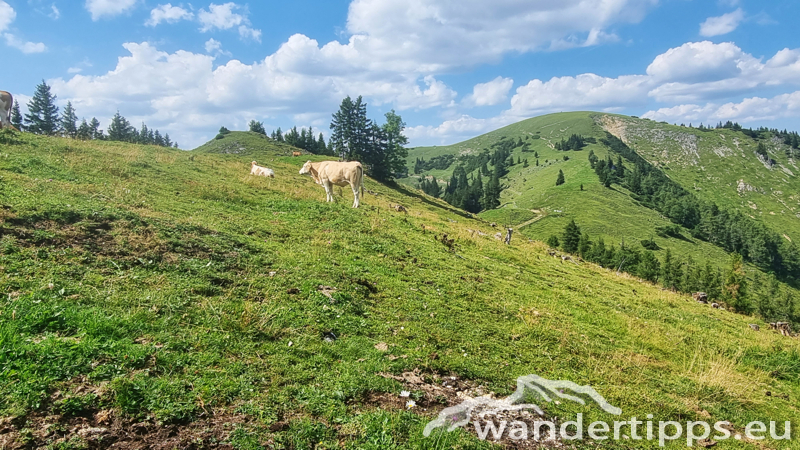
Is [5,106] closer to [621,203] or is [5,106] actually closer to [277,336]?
[277,336]

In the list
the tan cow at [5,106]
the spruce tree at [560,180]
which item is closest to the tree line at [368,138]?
the tan cow at [5,106]

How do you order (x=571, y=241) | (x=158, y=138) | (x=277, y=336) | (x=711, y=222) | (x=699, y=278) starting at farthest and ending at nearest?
(x=711, y=222) → (x=158, y=138) → (x=571, y=241) → (x=699, y=278) → (x=277, y=336)

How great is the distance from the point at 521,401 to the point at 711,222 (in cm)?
17553

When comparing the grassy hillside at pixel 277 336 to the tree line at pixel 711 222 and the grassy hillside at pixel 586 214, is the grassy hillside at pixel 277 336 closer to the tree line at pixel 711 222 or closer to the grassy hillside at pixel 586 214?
the grassy hillside at pixel 586 214

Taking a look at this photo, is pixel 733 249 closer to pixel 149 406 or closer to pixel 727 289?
pixel 727 289

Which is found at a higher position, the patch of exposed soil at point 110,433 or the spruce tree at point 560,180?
the spruce tree at point 560,180

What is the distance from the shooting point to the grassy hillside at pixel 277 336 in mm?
4836

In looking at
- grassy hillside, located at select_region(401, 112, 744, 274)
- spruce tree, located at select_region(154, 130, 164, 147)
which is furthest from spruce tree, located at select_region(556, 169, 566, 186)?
spruce tree, located at select_region(154, 130, 164, 147)

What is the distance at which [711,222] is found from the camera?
140m

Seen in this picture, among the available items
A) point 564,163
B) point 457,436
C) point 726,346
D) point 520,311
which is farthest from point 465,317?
point 564,163

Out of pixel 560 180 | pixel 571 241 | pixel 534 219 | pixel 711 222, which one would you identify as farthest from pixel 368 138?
pixel 711 222

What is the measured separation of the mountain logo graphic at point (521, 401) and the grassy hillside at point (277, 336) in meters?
0.24

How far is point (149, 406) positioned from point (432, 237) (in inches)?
593

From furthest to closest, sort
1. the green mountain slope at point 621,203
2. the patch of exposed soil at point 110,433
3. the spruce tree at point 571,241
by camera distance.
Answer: the green mountain slope at point 621,203 < the spruce tree at point 571,241 < the patch of exposed soil at point 110,433
